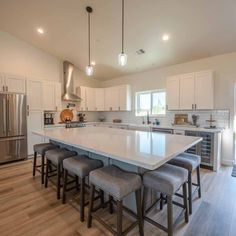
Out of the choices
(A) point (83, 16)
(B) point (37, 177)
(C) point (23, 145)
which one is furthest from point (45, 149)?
(A) point (83, 16)

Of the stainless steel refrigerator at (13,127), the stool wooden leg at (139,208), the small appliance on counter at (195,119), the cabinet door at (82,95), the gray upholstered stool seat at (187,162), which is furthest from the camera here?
the cabinet door at (82,95)

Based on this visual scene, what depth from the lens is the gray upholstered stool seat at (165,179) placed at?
5.08ft

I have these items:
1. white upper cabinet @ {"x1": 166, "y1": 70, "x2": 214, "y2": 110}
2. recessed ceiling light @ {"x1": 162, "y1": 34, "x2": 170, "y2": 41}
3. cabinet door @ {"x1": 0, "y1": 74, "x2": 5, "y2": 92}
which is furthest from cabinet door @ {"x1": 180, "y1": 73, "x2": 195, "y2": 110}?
cabinet door @ {"x1": 0, "y1": 74, "x2": 5, "y2": 92}

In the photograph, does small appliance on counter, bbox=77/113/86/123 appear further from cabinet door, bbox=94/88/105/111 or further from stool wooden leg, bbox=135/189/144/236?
stool wooden leg, bbox=135/189/144/236

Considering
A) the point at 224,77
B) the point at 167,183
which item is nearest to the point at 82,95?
the point at 224,77

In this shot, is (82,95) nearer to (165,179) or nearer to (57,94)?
(57,94)

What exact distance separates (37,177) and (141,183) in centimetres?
248

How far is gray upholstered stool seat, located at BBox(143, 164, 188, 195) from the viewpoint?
5.08ft

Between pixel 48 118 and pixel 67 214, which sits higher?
pixel 48 118

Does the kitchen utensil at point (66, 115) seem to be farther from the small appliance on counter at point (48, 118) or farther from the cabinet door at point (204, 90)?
the cabinet door at point (204, 90)

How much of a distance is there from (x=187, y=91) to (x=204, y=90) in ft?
1.31

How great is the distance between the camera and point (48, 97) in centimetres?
504

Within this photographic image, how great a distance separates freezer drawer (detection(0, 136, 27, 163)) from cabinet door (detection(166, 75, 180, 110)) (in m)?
4.10

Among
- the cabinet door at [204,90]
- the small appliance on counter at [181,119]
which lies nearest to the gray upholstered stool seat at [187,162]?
the cabinet door at [204,90]
